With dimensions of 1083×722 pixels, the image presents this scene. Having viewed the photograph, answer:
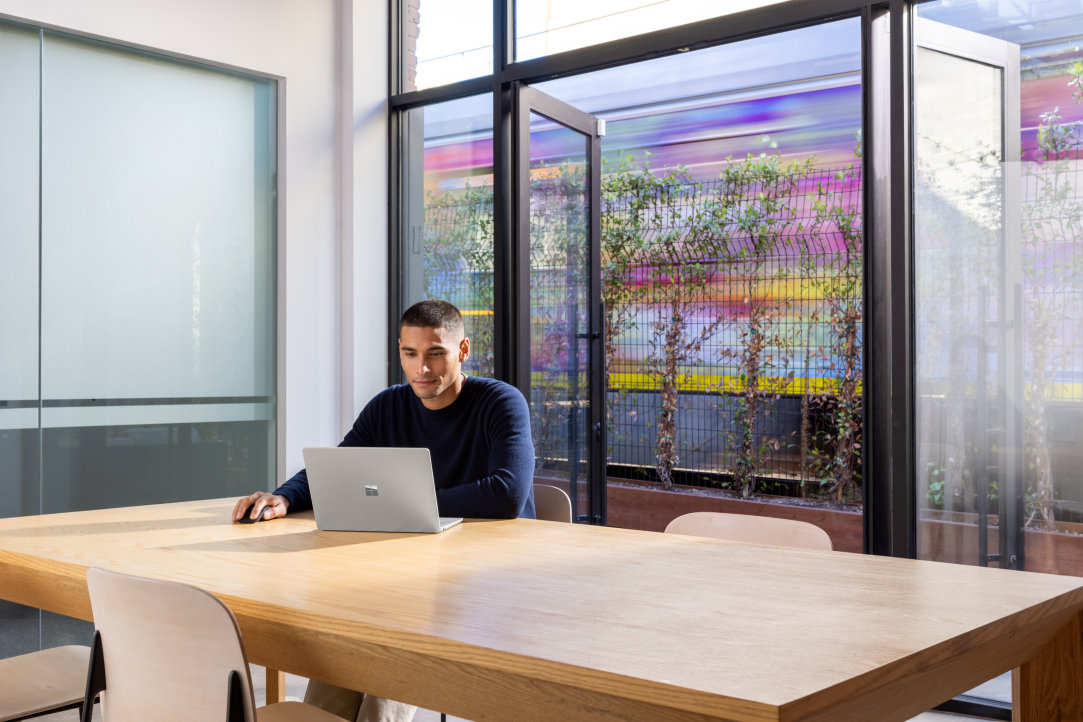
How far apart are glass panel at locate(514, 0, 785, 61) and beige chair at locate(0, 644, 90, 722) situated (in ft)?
9.85

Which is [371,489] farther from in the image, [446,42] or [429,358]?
[446,42]

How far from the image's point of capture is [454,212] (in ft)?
15.4

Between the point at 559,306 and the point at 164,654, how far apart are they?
3.15 meters

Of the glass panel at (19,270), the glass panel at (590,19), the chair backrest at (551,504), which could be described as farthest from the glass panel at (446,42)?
the chair backrest at (551,504)

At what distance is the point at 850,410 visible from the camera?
667cm

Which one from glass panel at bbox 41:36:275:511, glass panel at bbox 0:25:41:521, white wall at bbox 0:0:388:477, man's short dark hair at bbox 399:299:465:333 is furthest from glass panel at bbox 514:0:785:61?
glass panel at bbox 0:25:41:521

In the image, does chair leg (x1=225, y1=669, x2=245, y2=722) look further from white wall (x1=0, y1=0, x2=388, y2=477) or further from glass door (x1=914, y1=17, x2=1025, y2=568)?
white wall (x1=0, y1=0, x2=388, y2=477)

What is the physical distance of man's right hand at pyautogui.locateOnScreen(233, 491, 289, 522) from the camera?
2.45 meters

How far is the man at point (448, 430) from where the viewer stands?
97.0 inches

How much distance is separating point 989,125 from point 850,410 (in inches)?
146

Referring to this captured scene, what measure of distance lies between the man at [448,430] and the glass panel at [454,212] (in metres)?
1.58

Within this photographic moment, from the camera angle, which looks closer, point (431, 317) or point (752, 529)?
point (752, 529)

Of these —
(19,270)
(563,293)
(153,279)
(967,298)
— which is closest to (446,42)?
(563,293)

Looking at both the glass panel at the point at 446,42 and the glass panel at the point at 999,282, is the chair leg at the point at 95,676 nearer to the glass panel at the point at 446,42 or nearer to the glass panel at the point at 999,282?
the glass panel at the point at 999,282
